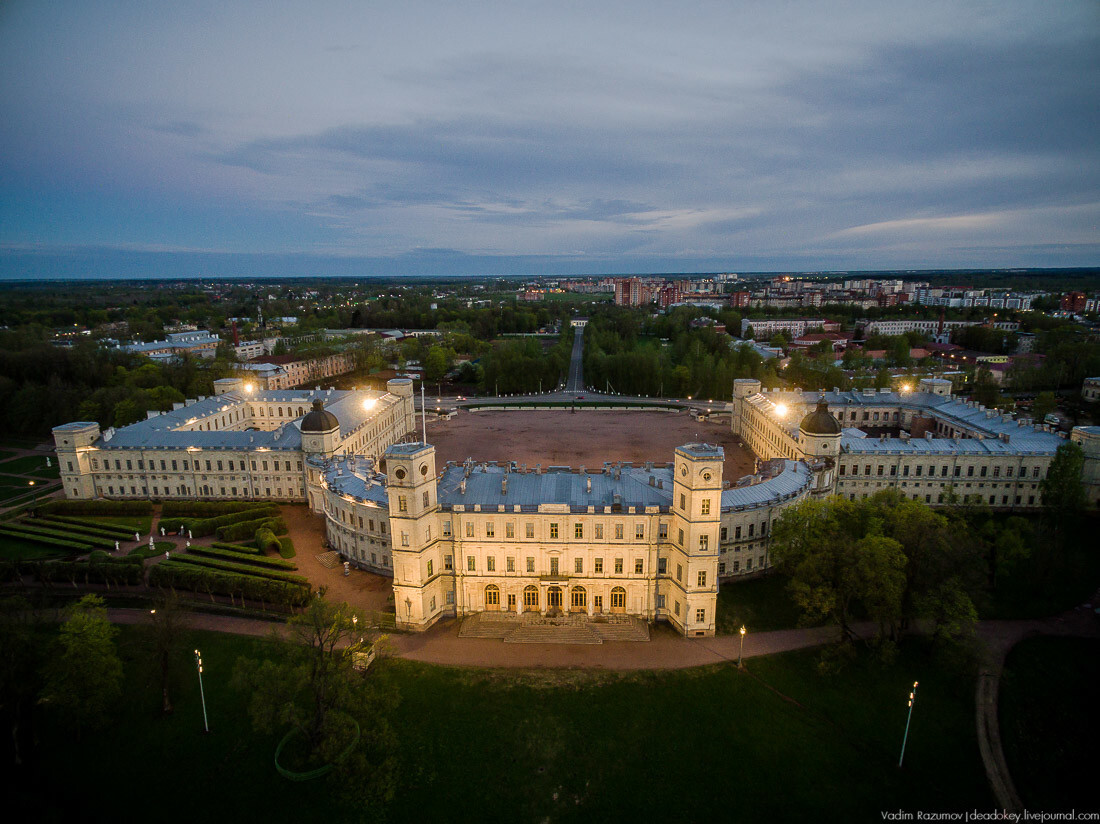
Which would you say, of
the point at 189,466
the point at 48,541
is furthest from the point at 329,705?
the point at 189,466

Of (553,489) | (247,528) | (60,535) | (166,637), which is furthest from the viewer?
(247,528)

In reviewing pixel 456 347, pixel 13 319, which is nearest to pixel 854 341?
pixel 456 347

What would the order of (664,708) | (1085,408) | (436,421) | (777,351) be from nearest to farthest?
(664,708) → (1085,408) → (436,421) → (777,351)

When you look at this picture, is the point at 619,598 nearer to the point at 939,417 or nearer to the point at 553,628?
the point at 553,628

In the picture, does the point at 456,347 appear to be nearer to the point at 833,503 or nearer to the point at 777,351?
the point at 777,351

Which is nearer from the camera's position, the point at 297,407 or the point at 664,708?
the point at 664,708

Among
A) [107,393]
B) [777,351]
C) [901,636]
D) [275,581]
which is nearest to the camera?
[901,636]

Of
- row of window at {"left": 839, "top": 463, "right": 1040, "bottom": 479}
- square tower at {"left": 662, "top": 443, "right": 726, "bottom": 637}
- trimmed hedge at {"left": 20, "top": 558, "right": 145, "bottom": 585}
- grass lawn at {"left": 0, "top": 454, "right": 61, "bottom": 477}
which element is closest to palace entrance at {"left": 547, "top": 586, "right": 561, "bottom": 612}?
square tower at {"left": 662, "top": 443, "right": 726, "bottom": 637}
